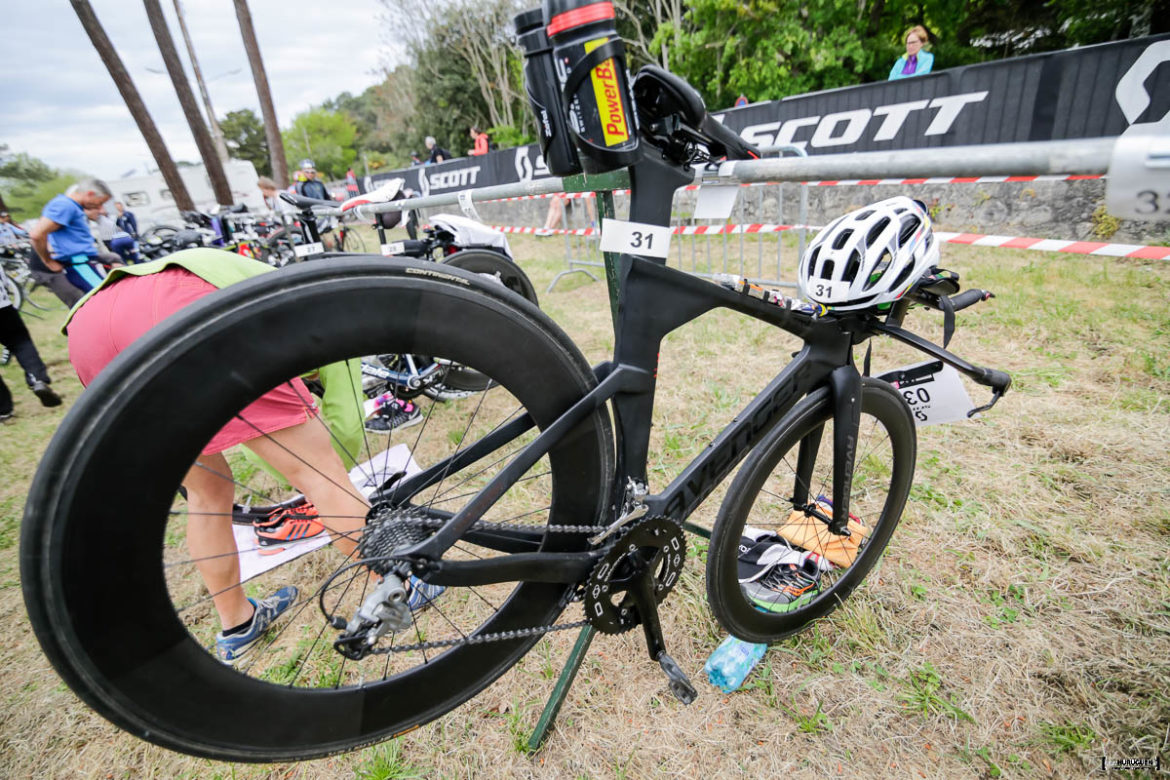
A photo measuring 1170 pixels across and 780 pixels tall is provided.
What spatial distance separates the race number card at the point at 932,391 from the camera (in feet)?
5.59

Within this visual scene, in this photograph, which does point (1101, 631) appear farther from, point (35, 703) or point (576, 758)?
point (35, 703)

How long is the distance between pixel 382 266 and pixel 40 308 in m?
13.8

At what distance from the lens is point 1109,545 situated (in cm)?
210

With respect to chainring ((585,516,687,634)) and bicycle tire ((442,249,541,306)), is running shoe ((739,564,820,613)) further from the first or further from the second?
bicycle tire ((442,249,541,306))

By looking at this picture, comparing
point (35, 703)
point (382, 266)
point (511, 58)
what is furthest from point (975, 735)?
point (511, 58)

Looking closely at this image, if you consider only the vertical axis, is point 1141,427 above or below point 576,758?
above

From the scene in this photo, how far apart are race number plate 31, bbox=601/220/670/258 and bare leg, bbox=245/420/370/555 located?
4.05ft

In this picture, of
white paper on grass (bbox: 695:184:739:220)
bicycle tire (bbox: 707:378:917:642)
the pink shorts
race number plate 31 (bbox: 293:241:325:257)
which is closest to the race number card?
bicycle tire (bbox: 707:378:917:642)

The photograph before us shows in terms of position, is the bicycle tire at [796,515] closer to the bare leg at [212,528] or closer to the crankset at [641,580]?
the crankset at [641,580]

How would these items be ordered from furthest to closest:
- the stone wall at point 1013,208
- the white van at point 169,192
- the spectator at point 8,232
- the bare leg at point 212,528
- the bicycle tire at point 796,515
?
the white van at point 169,192 < the spectator at point 8,232 < the stone wall at point 1013,208 < the bare leg at point 212,528 < the bicycle tire at point 796,515

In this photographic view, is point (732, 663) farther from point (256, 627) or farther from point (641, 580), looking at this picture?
point (256, 627)

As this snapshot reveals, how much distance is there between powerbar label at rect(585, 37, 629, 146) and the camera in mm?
1074

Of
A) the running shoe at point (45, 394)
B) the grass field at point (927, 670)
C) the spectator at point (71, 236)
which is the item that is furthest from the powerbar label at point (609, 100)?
the spectator at point (71, 236)

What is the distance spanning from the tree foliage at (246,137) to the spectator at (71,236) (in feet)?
184
